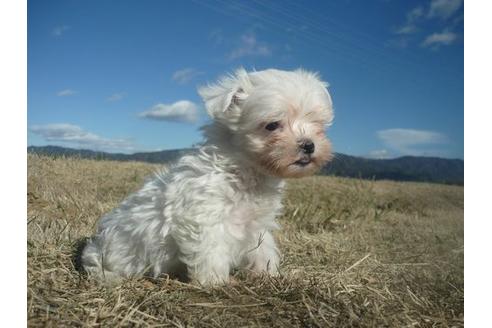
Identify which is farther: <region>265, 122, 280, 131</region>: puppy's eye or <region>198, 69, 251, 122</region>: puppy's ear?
<region>198, 69, 251, 122</region>: puppy's ear

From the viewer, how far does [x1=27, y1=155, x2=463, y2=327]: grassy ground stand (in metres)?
1.73

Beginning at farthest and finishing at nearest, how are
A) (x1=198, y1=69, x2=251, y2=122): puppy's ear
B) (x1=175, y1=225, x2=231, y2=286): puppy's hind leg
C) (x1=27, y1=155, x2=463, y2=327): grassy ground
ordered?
(x1=198, y1=69, x2=251, y2=122): puppy's ear, (x1=175, y1=225, x2=231, y2=286): puppy's hind leg, (x1=27, y1=155, x2=463, y2=327): grassy ground

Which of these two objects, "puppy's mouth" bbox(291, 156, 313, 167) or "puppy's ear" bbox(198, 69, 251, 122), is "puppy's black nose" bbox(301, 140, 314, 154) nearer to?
"puppy's mouth" bbox(291, 156, 313, 167)

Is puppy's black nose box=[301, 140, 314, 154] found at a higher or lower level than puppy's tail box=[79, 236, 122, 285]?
higher

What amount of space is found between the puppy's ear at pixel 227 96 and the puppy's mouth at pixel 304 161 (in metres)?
0.36

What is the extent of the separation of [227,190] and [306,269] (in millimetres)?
575

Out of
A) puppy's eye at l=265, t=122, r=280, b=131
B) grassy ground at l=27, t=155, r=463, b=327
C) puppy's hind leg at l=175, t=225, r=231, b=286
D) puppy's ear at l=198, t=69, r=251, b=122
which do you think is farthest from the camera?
puppy's ear at l=198, t=69, r=251, b=122

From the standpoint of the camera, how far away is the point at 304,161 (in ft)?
→ 7.11

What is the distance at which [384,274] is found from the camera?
90.4 inches

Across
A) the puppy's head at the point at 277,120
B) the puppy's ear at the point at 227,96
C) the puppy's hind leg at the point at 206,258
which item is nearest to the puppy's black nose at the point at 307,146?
the puppy's head at the point at 277,120

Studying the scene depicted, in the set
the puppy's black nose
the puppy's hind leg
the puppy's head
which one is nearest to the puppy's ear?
the puppy's head

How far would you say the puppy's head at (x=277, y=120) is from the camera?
2.17 m

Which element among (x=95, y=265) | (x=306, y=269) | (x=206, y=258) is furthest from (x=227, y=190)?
(x=95, y=265)

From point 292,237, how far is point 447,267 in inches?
41.6
